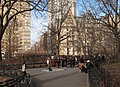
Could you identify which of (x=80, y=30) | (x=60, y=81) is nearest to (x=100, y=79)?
(x=60, y=81)

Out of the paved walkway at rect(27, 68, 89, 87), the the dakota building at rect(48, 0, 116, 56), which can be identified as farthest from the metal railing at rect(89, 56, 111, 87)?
the the dakota building at rect(48, 0, 116, 56)

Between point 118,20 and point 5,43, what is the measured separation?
152 feet

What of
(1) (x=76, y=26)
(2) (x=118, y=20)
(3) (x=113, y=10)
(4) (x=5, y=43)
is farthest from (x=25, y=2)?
(4) (x=5, y=43)

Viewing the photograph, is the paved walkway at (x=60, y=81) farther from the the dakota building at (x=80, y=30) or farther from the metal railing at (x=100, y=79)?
the the dakota building at (x=80, y=30)

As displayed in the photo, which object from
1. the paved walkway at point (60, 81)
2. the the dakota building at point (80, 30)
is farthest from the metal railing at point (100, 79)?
the the dakota building at point (80, 30)

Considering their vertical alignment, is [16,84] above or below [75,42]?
below

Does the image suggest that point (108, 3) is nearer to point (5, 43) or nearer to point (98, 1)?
point (98, 1)

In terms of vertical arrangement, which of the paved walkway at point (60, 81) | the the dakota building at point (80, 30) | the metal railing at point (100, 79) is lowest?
the paved walkway at point (60, 81)

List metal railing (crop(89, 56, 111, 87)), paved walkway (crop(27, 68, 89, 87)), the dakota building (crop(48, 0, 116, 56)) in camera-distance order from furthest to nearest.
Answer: the dakota building (crop(48, 0, 116, 56)) < paved walkway (crop(27, 68, 89, 87)) < metal railing (crop(89, 56, 111, 87))

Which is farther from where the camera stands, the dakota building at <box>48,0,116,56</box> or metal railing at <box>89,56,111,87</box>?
the dakota building at <box>48,0,116,56</box>

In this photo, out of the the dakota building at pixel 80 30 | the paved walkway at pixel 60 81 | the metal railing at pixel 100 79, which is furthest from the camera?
the the dakota building at pixel 80 30

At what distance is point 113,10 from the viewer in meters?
43.8

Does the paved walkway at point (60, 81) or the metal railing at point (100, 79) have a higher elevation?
the metal railing at point (100, 79)

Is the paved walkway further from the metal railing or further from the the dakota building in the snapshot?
the the dakota building
